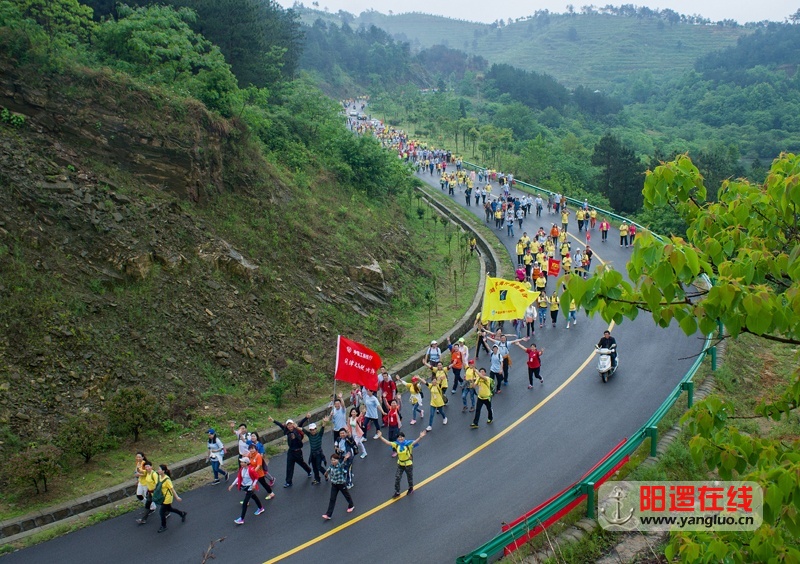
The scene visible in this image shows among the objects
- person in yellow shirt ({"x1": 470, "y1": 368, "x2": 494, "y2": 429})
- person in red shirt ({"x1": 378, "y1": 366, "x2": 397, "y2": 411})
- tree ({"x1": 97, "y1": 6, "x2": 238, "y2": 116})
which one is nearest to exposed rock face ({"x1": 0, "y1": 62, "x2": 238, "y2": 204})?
tree ({"x1": 97, "y1": 6, "x2": 238, "y2": 116})

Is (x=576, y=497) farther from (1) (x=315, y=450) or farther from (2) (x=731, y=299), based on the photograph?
(2) (x=731, y=299)

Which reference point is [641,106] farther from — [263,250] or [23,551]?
[23,551]

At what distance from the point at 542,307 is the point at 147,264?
38.5 feet

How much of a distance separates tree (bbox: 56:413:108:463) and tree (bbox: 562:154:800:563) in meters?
10.6

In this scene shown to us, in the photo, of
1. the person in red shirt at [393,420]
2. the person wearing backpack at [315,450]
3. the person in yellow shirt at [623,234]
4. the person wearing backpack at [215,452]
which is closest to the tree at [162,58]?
the person in red shirt at [393,420]

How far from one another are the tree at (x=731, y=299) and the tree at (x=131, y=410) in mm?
10733

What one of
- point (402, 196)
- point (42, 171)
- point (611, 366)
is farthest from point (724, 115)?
point (42, 171)

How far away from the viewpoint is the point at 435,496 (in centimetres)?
1291

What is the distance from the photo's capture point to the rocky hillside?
1456cm

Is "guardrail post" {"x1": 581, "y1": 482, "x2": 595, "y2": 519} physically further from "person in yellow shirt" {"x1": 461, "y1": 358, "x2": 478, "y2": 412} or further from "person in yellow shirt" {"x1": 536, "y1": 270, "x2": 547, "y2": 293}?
"person in yellow shirt" {"x1": 536, "y1": 270, "x2": 547, "y2": 293}

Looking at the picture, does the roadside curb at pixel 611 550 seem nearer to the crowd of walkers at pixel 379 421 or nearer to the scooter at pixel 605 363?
the crowd of walkers at pixel 379 421

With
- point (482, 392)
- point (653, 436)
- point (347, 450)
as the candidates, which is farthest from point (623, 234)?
point (347, 450)

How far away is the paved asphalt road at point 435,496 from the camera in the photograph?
11.3 m

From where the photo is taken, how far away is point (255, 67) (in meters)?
32.1
